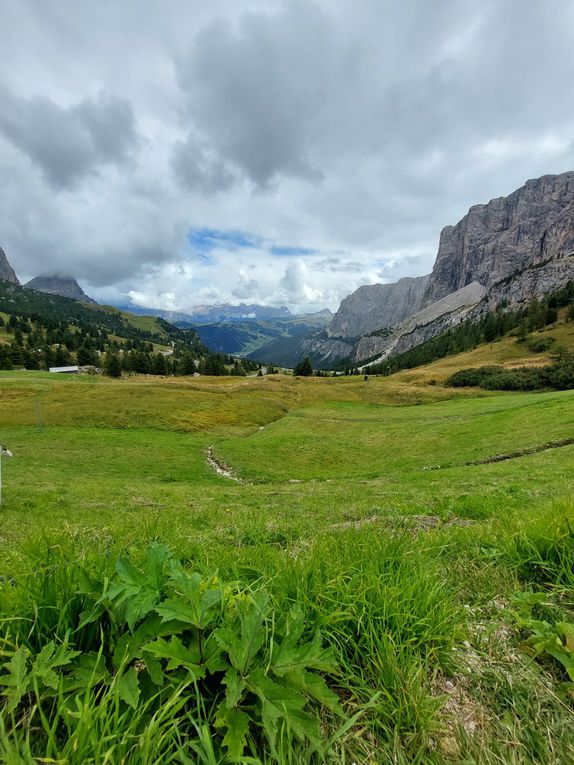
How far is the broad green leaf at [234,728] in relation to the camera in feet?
4.71

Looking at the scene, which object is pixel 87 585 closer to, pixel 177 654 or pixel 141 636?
pixel 141 636

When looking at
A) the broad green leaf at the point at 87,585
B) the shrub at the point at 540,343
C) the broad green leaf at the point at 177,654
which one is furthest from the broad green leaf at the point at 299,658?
the shrub at the point at 540,343

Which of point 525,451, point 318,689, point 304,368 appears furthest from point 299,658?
point 304,368

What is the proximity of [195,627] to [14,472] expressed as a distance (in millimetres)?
29520

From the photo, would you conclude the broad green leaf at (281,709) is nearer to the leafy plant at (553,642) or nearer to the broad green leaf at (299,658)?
the broad green leaf at (299,658)

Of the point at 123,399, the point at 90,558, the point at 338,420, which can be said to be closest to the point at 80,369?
the point at 123,399

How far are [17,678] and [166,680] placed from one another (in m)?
0.69

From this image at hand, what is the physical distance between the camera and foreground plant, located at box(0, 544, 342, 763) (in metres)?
1.47

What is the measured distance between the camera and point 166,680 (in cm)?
183

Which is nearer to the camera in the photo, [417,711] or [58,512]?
[417,711]

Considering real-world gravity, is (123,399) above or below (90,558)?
below

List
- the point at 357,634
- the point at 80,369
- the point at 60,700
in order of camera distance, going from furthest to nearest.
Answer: the point at 80,369 < the point at 357,634 < the point at 60,700

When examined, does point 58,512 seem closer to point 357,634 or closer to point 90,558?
point 90,558

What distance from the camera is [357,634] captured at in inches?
86.5
